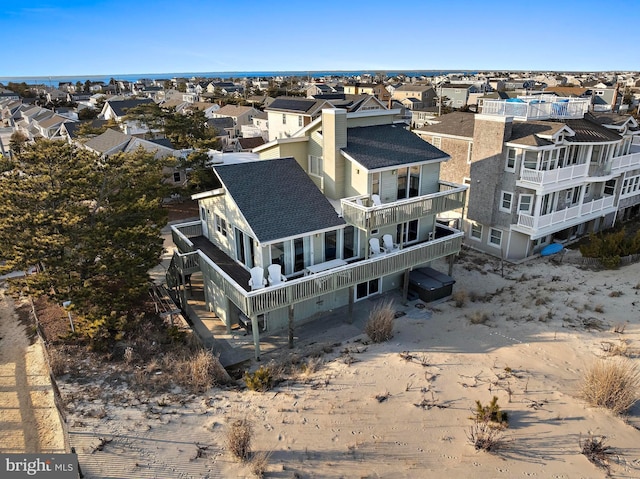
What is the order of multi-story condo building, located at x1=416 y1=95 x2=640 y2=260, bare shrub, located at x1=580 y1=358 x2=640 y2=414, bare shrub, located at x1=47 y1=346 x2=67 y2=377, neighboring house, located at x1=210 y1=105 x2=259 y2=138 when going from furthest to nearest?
1. neighboring house, located at x1=210 y1=105 x2=259 y2=138
2. multi-story condo building, located at x1=416 y1=95 x2=640 y2=260
3. bare shrub, located at x1=47 y1=346 x2=67 y2=377
4. bare shrub, located at x1=580 y1=358 x2=640 y2=414

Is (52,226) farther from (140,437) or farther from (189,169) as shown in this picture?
(189,169)

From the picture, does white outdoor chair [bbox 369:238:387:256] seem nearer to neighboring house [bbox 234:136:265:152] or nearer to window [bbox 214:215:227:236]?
window [bbox 214:215:227:236]


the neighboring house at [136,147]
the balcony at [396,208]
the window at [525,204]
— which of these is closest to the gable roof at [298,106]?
the neighboring house at [136,147]

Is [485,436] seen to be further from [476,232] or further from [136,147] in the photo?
[136,147]

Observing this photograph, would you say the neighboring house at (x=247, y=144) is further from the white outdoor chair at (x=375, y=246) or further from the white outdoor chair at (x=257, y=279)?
the white outdoor chair at (x=257, y=279)

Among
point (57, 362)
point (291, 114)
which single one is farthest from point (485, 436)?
point (291, 114)

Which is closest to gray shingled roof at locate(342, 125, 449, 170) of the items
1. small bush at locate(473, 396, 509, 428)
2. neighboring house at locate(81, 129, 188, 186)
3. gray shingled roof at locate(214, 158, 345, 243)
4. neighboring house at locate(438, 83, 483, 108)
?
gray shingled roof at locate(214, 158, 345, 243)

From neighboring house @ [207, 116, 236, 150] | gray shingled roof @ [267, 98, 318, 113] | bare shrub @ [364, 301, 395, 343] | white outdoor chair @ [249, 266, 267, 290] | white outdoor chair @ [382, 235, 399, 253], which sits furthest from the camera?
neighboring house @ [207, 116, 236, 150]
